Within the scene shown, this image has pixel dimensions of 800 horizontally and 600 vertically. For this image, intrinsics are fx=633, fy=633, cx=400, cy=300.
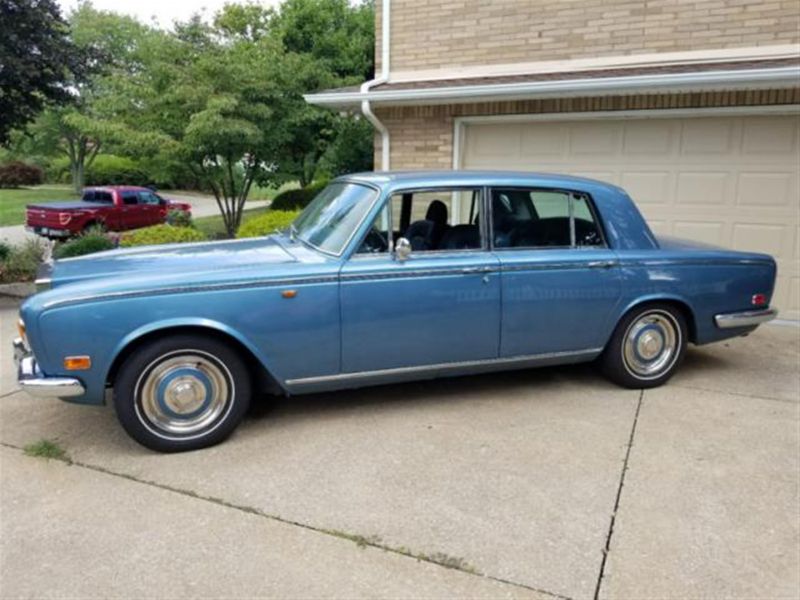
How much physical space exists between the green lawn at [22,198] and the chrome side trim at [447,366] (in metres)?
19.8

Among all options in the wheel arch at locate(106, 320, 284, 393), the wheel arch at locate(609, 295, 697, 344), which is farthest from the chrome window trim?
the wheel arch at locate(106, 320, 284, 393)

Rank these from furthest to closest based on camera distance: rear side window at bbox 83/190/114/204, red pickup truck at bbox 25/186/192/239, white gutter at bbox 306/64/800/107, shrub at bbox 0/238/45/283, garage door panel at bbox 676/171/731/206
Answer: rear side window at bbox 83/190/114/204 → red pickup truck at bbox 25/186/192/239 → shrub at bbox 0/238/45/283 → garage door panel at bbox 676/171/731/206 → white gutter at bbox 306/64/800/107

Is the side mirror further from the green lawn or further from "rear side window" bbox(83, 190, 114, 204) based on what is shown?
the green lawn

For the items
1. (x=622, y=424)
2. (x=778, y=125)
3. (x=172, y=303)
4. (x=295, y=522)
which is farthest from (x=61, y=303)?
(x=778, y=125)

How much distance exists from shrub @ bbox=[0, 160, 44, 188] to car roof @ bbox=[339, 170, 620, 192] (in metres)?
35.3

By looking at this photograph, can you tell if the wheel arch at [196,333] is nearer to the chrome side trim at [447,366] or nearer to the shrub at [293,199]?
the chrome side trim at [447,366]

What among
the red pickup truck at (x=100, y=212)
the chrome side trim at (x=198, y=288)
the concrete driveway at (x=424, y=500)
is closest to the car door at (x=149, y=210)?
the red pickup truck at (x=100, y=212)

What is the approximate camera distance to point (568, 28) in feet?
24.7

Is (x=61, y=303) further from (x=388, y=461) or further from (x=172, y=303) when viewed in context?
(x=388, y=461)

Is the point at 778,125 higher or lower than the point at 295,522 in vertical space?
higher

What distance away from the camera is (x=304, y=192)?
14.7 metres

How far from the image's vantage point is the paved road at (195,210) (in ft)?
55.1

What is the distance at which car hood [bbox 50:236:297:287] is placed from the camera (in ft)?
12.6

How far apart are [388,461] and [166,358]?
4.72 ft
